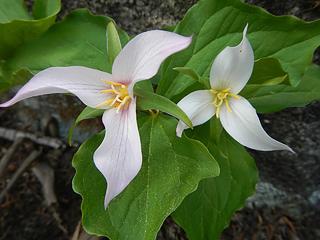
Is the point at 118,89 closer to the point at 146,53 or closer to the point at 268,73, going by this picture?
the point at 146,53

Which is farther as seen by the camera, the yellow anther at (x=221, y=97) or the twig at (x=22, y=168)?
the twig at (x=22, y=168)

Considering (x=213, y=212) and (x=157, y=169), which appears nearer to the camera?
(x=157, y=169)

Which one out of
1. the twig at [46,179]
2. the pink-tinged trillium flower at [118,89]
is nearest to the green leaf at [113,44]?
the pink-tinged trillium flower at [118,89]

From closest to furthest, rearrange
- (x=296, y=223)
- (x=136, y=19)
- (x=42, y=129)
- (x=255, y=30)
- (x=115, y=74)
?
(x=115, y=74) → (x=255, y=30) → (x=136, y=19) → (x=296, y=223) → (x=42, y=129)

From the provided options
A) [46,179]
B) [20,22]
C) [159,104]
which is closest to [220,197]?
[159,104]

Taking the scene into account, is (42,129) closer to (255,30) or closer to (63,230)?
(63,230)

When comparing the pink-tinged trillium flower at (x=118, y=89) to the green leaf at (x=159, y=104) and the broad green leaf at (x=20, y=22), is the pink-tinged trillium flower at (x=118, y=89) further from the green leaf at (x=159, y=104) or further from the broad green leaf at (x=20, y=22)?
the broad green leaf at (x=20, y=22)

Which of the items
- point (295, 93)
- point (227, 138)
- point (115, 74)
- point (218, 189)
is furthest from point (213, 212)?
point (115, 74)
